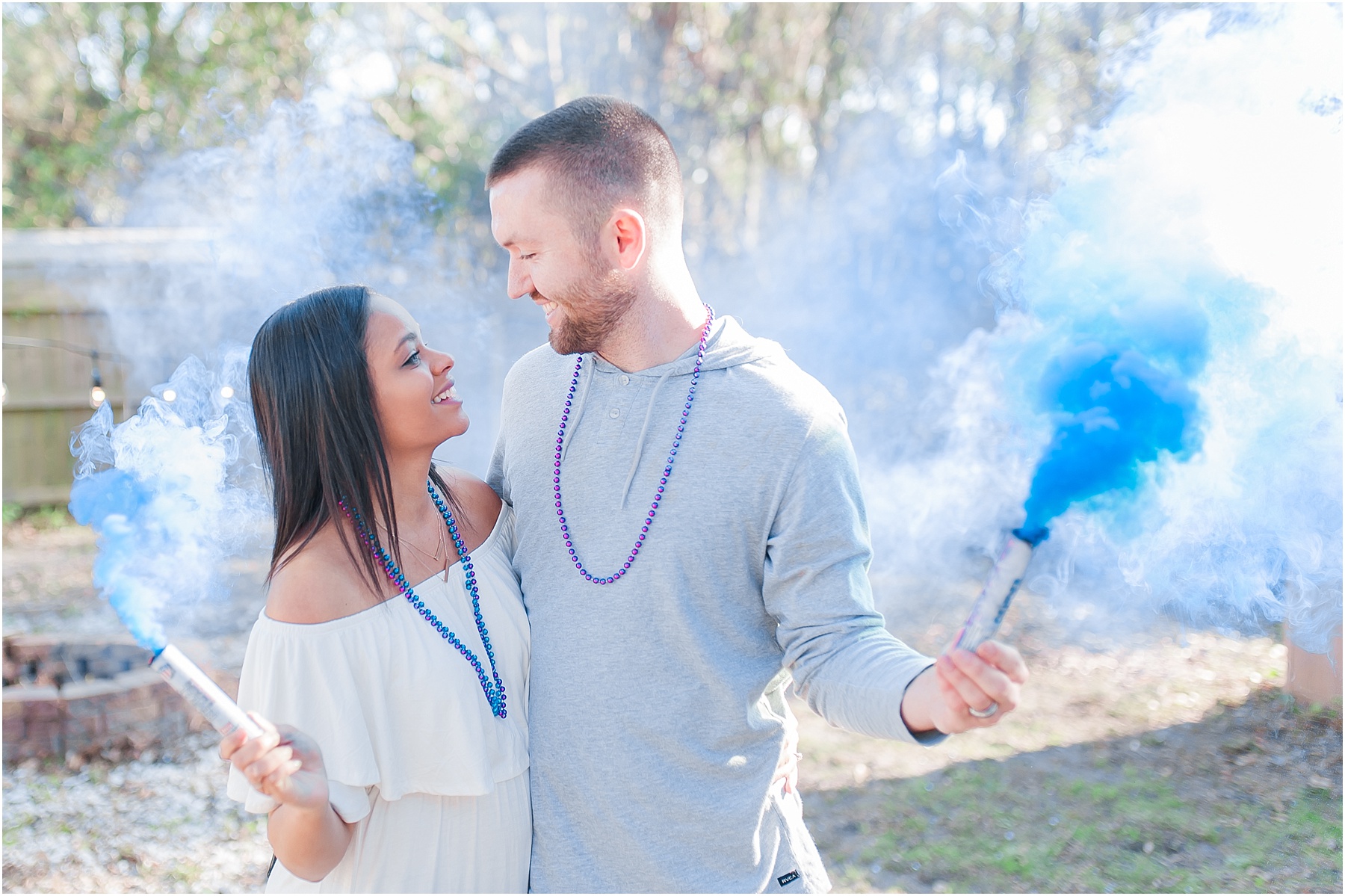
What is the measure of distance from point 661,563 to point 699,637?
17 cm

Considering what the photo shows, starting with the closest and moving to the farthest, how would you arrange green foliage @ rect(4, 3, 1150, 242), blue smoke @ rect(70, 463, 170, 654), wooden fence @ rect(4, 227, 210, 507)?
1. blue smoke @ rect(70, 463, 170, 654)
2. green foliage @ rect(4, 3, 1150, 242)
3. wooden fence @ rect(4, 227, 210, 507)

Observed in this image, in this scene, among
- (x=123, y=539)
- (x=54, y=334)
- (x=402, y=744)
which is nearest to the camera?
(x=123, y=539)

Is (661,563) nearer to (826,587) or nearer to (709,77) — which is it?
(826,587)

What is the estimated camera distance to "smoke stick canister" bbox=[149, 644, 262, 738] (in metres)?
1.40

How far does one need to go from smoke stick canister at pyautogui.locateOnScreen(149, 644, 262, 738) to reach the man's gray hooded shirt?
636 millimetres

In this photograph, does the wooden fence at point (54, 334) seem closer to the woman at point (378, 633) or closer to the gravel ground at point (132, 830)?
the gravel ground at point (132, 830)

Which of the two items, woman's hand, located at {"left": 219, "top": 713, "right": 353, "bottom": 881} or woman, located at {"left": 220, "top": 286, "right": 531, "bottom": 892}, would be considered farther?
woman, located at {"left": 220, "top": 286, "right": 531, "bottom": 892}

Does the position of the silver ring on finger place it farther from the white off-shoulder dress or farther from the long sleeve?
the white off-shoulder dress

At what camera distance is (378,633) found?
5.84 feet

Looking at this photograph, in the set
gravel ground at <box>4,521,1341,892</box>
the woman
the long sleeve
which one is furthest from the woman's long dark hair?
gravel ground at <box>4,521,1341,892</box>

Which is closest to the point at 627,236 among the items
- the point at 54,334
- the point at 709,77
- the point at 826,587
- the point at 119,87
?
the point at 826,587

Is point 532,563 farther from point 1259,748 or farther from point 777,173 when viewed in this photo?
point 777,173

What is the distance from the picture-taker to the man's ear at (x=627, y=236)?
1.96m

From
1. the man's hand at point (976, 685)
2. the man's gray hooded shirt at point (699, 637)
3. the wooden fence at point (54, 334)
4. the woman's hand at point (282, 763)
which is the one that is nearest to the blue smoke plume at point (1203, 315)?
the man's hand at point (976, 685)
